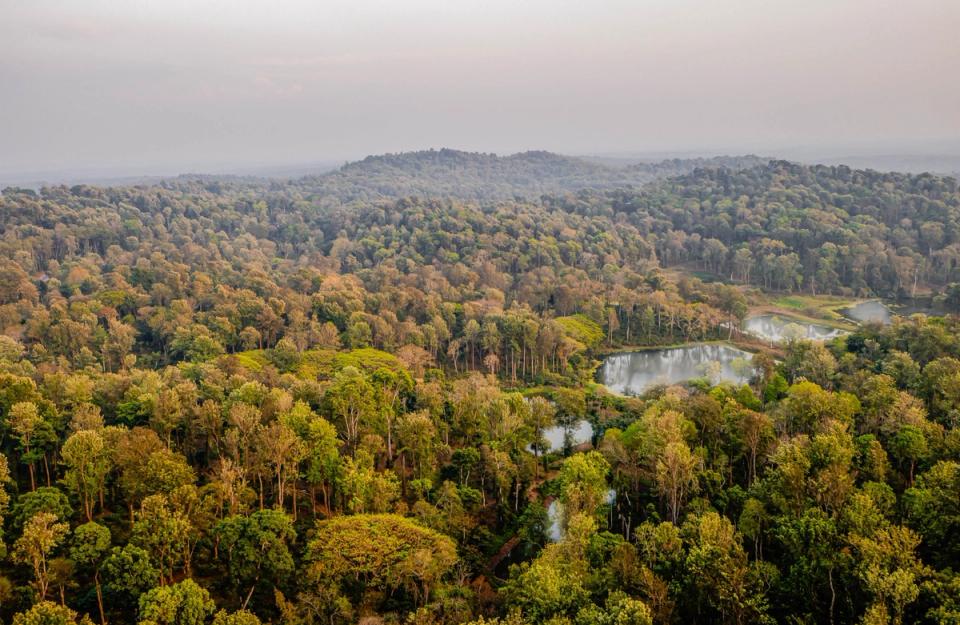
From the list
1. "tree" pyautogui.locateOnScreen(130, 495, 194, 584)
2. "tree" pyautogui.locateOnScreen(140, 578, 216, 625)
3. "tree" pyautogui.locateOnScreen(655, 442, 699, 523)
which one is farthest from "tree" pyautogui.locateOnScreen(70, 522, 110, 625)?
"tree" pyautogui.locateOnScreen(655, 442, 699, 523)

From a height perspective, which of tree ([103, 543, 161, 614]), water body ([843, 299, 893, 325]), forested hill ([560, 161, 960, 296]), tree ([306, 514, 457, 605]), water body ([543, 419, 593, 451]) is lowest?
water body ([543, 419, 593, 451])

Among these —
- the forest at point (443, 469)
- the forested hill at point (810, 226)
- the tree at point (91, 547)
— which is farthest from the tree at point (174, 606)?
the forested hill at point (810, 226)

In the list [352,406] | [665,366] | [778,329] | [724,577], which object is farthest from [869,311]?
[724,577]

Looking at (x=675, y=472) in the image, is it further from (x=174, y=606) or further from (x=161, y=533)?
(x=161, y=533)

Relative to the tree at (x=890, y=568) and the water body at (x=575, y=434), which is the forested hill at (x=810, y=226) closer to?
the water body at (x=575, y=434)

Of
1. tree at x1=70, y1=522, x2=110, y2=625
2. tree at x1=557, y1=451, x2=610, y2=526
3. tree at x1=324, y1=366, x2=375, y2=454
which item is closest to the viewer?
tree at x1=70, y1=522, x2=110, y2=625

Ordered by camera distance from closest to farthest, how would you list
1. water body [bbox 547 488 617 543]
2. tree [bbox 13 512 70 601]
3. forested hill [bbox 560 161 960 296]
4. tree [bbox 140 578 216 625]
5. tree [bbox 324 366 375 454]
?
tree [bbox 140 578 216 625] → tree [bbox 13 512 70 601] → water body [bbox 547 488 617 543] → tree [bbox 324 366 375 454] → forested hill [bbox 560 161 960 296]

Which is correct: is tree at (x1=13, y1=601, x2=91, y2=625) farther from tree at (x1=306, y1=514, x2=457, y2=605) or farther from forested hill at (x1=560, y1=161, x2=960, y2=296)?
forested hill at (x1=560, y1=161, x2=960, y2=296)

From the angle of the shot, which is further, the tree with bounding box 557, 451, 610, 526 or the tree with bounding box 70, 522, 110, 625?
the tree with bounding box 557, 451, 610, 526

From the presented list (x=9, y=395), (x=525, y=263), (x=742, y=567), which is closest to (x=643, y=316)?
(x=525, y=263)
